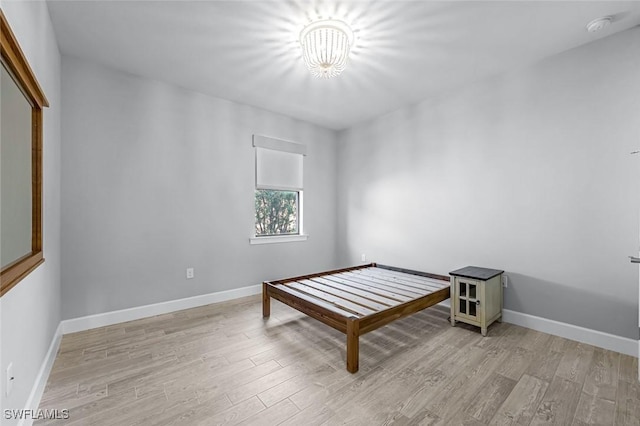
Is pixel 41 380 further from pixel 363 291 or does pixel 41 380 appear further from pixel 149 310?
pixel 363 291

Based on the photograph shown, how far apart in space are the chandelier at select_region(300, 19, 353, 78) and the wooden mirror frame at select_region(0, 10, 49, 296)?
1635 millimetres

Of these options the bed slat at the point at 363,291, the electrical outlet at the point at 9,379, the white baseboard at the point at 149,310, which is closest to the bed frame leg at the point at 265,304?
the bed slat at the point at 363,291

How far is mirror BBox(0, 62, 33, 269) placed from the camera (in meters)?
1.18

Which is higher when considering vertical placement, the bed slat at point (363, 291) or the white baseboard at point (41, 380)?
the bed slat at point (363, 291)

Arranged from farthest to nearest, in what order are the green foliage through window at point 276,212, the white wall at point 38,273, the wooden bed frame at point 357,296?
the green foliage through window at point 276,212
the wooden bed frame at point 357,296
the white wall at point 38,273

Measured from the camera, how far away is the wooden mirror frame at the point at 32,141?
115 centimetres

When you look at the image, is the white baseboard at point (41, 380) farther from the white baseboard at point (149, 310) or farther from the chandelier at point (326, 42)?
the chandelier at point (326, 42)

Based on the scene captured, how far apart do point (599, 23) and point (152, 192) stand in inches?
164

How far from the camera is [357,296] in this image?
262 centimetres

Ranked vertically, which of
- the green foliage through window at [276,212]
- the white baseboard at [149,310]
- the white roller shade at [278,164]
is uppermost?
the white roller shade at [278,164]

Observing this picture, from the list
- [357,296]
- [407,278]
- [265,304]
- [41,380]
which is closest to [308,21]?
[357,296]

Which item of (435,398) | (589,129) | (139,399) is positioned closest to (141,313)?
(139,399)

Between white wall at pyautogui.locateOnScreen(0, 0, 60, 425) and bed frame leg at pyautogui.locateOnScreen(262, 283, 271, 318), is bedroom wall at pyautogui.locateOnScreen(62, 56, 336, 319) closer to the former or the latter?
white wall at pyautogui.locateOnScreen(0, 0, 60, 425)

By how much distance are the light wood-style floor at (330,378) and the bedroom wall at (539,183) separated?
1.74 feet
